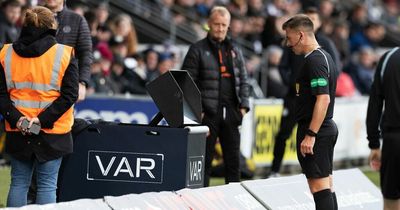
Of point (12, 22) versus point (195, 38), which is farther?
point (195, 38)

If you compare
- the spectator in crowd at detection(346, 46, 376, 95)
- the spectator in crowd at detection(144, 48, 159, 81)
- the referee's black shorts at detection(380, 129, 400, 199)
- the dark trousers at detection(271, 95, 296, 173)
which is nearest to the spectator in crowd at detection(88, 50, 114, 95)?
the spectator in crowd at detection(144, 48, 159, 81)

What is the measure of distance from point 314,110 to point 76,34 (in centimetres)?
270

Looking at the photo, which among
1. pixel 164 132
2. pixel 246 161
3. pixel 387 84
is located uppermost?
pixel 387 84

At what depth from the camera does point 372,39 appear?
1017 inches

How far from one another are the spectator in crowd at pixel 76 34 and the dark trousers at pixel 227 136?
1.68m

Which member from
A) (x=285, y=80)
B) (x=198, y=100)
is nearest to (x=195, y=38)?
(x=285, y=80)

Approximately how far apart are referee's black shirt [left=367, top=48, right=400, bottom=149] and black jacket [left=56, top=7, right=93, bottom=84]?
132 inches

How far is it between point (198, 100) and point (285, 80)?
12.8ft

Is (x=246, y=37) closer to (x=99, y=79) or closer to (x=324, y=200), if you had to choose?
(x=99, y=79)

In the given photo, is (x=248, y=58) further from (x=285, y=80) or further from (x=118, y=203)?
(x=118, y=203)

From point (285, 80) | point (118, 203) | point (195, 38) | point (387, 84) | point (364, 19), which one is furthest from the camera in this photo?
point (364, 19)

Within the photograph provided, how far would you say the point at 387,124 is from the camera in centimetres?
839

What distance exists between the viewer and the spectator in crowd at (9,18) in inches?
577

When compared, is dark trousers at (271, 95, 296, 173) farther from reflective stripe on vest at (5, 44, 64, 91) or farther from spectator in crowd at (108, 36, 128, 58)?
reflective stripe on vest at (5, 44, 64, 91)
